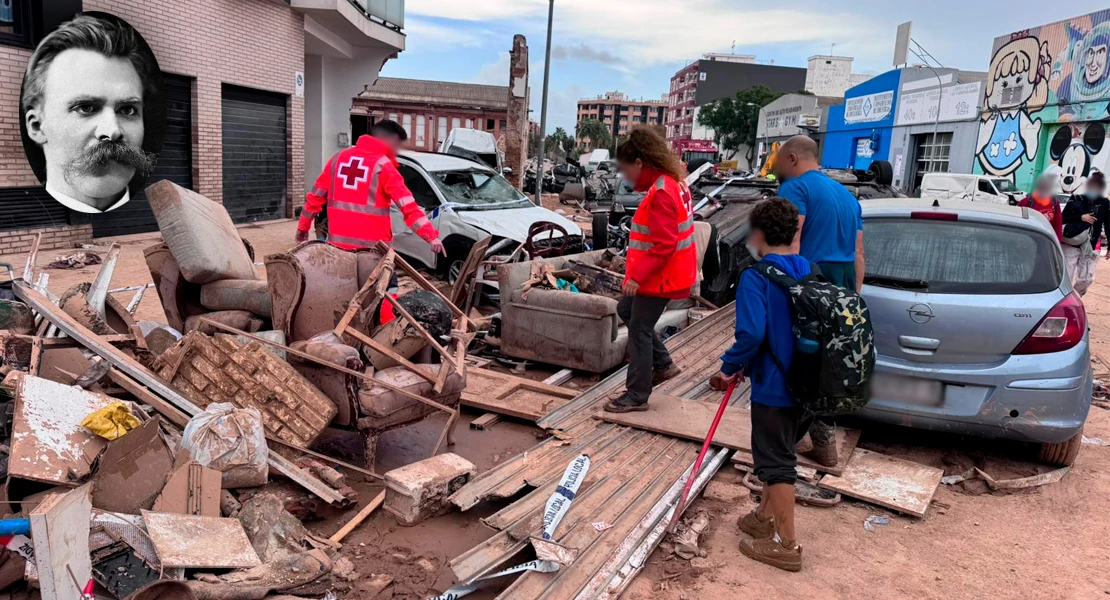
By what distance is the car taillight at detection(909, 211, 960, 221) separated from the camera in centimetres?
464

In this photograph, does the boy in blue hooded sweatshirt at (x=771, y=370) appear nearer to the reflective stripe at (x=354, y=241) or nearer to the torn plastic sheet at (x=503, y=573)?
the torn plastic sheet at (x=503, y=573)

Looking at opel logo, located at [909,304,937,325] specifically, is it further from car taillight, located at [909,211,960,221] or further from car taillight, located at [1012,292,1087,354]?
car taillight, located at [909,211,960,221]

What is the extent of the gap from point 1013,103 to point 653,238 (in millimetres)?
27018

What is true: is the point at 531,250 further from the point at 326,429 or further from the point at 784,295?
the point at 784,295

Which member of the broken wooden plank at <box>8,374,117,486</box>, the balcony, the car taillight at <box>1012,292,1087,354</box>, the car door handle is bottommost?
the broken wooden plank at <box>8,374,117,486</box>

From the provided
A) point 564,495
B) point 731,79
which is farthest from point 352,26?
point 731,79

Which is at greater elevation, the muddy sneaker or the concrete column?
the concrete column

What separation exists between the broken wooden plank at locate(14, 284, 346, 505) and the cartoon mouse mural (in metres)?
23.8

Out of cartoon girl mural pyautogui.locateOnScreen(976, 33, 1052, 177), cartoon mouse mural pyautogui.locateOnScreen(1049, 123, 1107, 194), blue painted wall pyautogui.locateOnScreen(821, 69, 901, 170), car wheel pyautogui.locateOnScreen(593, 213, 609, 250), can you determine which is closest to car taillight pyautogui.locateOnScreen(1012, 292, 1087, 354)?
car wheel pyautogui.locateOnScreen(593, 213, 609, 250)

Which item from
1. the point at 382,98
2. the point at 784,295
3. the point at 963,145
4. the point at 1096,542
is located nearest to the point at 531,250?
the point at 784,295

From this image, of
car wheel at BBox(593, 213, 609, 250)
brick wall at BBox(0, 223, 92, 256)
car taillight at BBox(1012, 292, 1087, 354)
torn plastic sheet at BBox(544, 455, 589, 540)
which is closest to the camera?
torn plastic sheet at BBox(544, 455, 589, 540)

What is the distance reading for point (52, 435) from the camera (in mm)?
3271

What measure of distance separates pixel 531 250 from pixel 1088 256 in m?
6.35

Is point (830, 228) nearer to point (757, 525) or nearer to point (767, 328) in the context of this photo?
point (767, 328)
